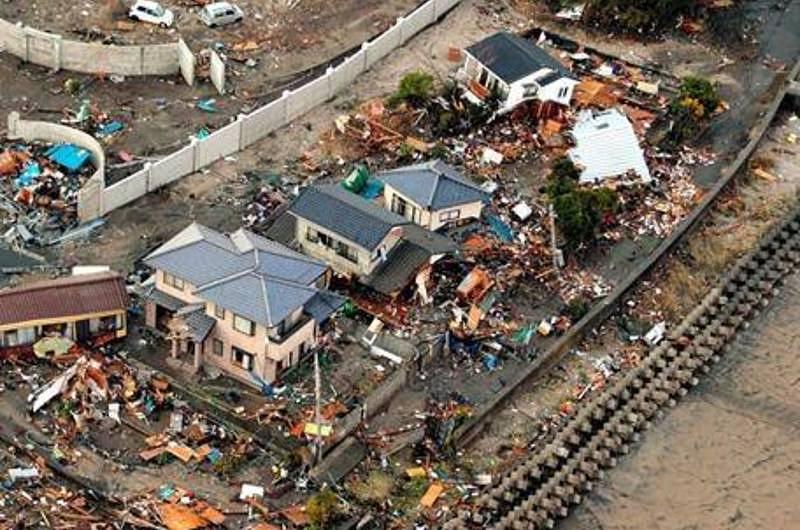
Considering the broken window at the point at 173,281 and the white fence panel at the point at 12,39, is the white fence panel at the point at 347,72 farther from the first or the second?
the broken window at the point at 173,281

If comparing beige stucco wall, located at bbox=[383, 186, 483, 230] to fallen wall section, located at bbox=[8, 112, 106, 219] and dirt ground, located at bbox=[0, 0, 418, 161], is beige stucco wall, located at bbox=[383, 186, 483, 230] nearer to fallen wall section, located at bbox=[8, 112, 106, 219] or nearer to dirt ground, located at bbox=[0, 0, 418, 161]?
dirt ground, located at bbox=[0, 0, 418, 161]

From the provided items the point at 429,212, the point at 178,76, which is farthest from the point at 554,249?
the point at 178,76

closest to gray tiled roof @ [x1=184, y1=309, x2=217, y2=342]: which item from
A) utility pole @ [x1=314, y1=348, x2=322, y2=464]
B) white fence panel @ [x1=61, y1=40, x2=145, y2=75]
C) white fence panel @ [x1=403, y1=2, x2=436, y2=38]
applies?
utility pole @ [x1=314, y1=348, x2=322, y2=464]

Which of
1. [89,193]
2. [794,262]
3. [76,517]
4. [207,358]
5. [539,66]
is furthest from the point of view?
[539,66]

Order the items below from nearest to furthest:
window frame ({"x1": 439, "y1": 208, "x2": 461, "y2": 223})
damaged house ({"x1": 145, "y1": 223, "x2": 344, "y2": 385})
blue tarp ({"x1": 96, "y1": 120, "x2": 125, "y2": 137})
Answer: damaged house ({"x1": 145, "y1": 223, "x2": 344, "y2": 385}) → window frame ({"x1": 439, "y1": 208, "x2": 461, "y2": 223}) → blue tarp ({"x1": 96, "y1": 120, "x2": 125, "y2": 137})

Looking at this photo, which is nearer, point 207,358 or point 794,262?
point 207,358

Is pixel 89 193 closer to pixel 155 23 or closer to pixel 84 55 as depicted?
pixel 84 55

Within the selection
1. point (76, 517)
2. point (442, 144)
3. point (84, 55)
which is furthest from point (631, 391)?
point (84, 55)
